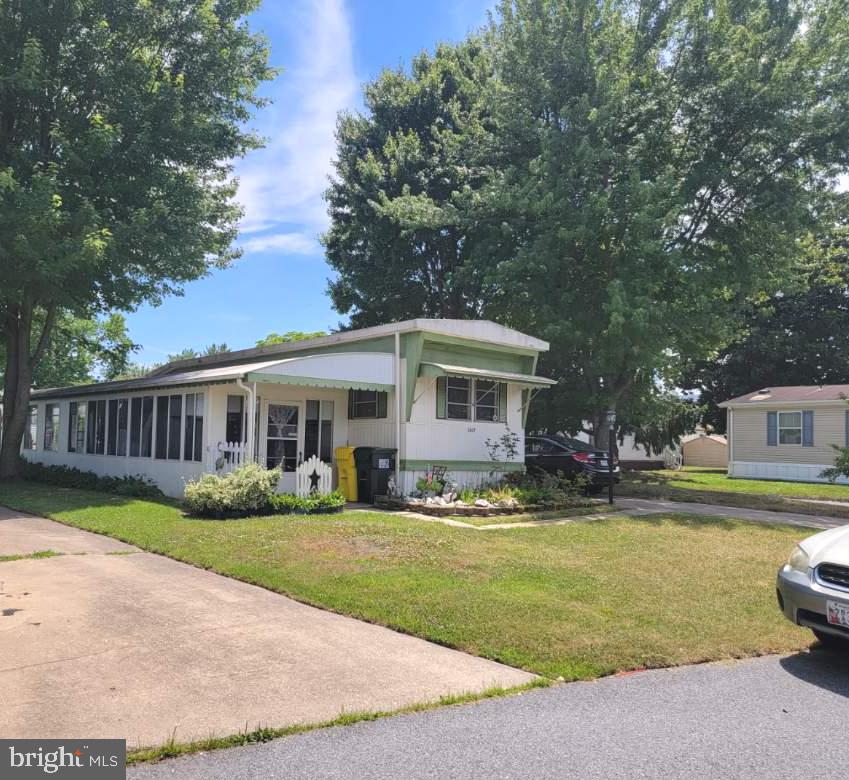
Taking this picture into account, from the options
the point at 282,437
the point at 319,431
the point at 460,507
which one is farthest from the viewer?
→ the point at 319,431

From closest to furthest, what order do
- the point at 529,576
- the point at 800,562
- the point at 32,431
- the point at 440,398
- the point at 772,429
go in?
the point at 800,562, the point at 529,576, the point at 440,398, the point at 32,431, the point at 772,429

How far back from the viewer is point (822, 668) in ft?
17.5

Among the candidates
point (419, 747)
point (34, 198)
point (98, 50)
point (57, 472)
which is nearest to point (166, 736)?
point (419, 747)

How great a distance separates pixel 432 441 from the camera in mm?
16031

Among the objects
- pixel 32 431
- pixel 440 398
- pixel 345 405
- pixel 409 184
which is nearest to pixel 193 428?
pixel 345 405

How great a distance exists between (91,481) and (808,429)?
2498cm

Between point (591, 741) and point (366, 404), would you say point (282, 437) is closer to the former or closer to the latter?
point (366, 404)

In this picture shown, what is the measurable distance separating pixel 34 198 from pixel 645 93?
56.2 feet

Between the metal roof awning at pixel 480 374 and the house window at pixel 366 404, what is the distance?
4.38 feet

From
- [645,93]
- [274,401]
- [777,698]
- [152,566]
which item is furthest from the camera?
[645,93]

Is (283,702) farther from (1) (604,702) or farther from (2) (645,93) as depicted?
(2) (645,93)

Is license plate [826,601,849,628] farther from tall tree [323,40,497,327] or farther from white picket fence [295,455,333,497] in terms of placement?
tall tree [323,40,497,327]

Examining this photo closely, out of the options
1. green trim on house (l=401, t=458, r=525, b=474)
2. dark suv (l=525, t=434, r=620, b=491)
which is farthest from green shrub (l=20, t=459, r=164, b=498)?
dark suv (l=525, t=434, r=620, b=491)

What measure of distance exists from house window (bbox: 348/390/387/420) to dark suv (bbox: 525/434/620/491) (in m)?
5.11
